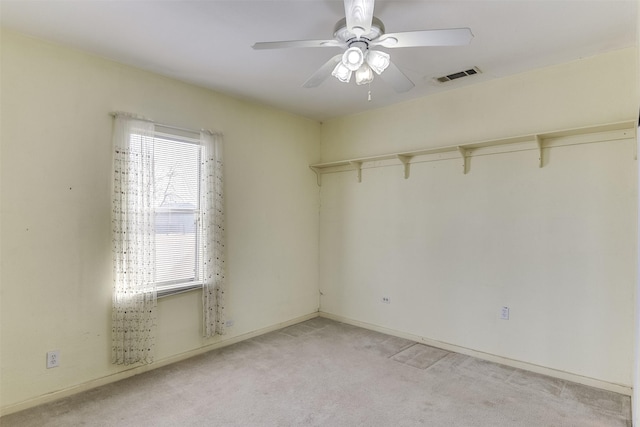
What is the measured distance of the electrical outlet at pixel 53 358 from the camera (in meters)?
2.57

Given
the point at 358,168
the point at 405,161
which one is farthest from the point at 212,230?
the point at 405,161

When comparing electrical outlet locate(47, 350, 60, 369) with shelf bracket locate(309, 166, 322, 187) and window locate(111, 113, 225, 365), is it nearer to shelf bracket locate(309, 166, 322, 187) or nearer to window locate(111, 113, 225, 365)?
window locate(111, 113, 225, 365)

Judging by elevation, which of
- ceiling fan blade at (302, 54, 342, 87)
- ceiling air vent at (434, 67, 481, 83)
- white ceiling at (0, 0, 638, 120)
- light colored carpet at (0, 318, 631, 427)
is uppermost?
ceiling air vent at (434, 67, 481, 83)

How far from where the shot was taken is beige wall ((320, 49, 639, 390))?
275 cm

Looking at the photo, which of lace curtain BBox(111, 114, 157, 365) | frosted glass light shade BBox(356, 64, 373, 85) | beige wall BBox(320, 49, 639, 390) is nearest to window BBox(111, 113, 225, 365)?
lace curtain BBox(111, 114, 157, 365)

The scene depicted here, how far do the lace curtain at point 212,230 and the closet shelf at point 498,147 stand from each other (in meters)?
1.55

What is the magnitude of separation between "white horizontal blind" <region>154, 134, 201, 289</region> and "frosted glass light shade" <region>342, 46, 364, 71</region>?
6.63 ft

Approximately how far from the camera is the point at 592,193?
284cm

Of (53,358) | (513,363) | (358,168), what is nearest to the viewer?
(53,358)

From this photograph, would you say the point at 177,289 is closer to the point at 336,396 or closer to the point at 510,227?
the point at 336,396

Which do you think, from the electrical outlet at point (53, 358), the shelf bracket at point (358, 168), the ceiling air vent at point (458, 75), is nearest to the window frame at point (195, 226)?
the electrical outlet at point (53, 358)

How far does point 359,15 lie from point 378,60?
0.34 meters

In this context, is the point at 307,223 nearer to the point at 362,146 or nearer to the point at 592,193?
the point at 362,146

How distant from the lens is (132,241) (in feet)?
9.57
